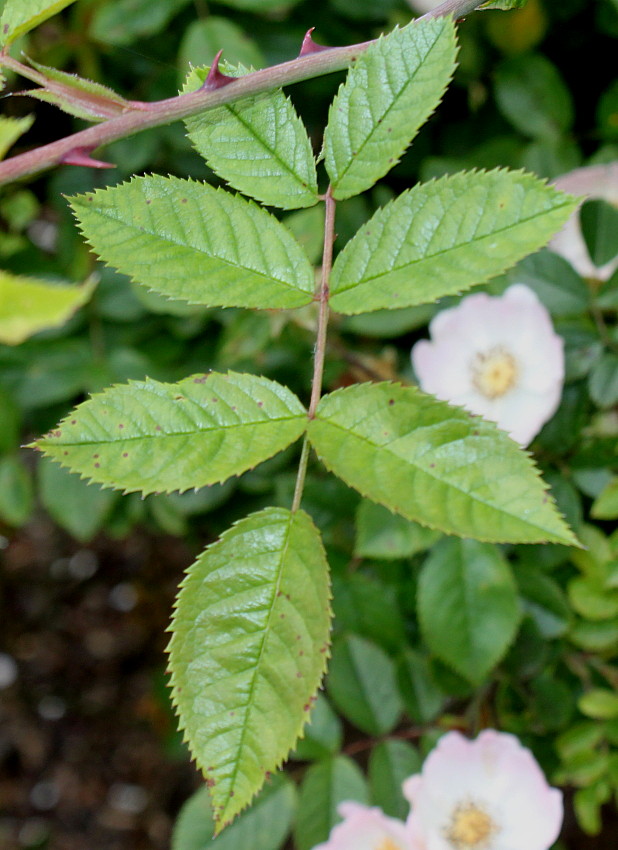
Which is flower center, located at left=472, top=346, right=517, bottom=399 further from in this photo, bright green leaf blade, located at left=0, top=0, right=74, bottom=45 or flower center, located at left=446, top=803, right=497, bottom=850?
bright green leaf blade, located at left=0, top=0, right=74, bottom=45

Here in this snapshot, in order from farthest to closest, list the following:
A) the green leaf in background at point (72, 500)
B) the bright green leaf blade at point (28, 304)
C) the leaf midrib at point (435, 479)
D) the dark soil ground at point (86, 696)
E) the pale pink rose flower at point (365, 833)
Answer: the dark soil ground at point (86, 696), the green leaf in background at point (72, 500), the pale pink rose flower at point (365, 833), the leaf midrib at point (435, 479), the bright green leaf blade at point (28, 304)

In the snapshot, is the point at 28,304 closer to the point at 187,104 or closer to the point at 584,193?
the point at 187,104

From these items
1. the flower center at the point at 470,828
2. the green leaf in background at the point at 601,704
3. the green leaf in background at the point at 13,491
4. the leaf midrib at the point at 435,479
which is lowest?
the green leaf in background at the point at 13,491

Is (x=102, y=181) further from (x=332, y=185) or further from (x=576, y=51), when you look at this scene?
(x=332, y=185)

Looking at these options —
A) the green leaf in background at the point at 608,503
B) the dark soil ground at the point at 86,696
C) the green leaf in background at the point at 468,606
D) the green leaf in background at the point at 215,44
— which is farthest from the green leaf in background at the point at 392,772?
the dark soil ground at the point at 86,696

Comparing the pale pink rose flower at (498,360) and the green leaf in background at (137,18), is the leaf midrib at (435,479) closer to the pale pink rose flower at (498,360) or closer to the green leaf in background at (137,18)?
the pale pink rose flower at (498,360)

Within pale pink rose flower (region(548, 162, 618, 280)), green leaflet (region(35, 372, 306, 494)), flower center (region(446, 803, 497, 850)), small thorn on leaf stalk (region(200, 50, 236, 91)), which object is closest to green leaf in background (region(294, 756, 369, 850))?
flower center (region(446, 803, 497, 850))
